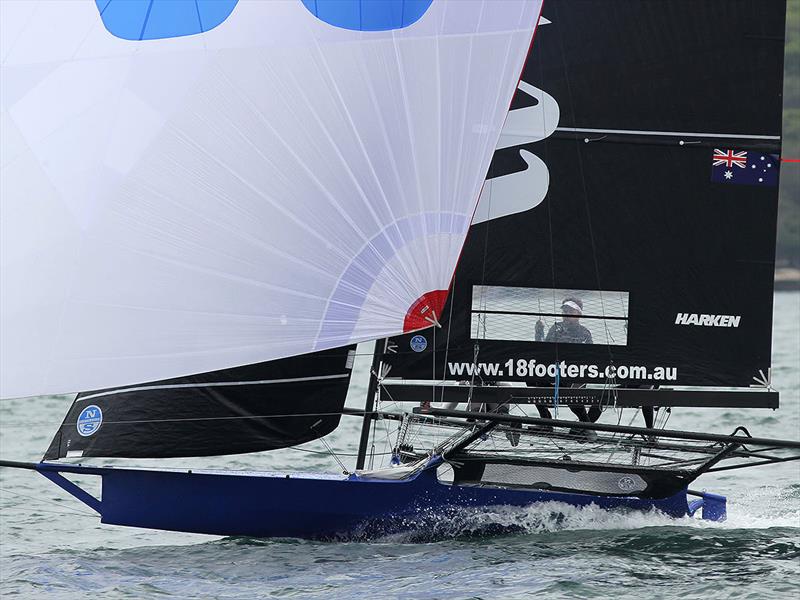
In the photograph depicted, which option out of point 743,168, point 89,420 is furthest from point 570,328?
point 89,420

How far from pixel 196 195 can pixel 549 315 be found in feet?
8.92

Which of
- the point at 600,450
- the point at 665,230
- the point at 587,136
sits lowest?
the point at 600,450

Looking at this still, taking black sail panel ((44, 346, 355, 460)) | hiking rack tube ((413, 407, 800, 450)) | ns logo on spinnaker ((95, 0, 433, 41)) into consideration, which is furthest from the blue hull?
ns logo on spinnaker ((95, 0, 433, 41))

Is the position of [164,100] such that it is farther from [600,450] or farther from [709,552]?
[709,552]

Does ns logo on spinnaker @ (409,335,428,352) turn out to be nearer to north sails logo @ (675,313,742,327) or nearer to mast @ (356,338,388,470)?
mast @ (356,338,388,470)

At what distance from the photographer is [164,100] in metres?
7.67

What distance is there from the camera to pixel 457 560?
8.04 m

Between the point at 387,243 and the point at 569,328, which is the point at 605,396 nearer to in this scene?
the point at 569,328

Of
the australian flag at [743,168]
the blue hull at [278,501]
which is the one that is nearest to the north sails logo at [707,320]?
the australian flag at [743,168]

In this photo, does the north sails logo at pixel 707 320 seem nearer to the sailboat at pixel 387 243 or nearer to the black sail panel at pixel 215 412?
Result: the sailboat at pixel 387 243

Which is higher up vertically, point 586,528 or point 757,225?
point 757,225

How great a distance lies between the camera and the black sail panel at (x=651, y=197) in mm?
9125

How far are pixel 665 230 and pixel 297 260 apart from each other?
284 centimetres

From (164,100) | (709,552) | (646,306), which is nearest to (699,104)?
(646,306)
